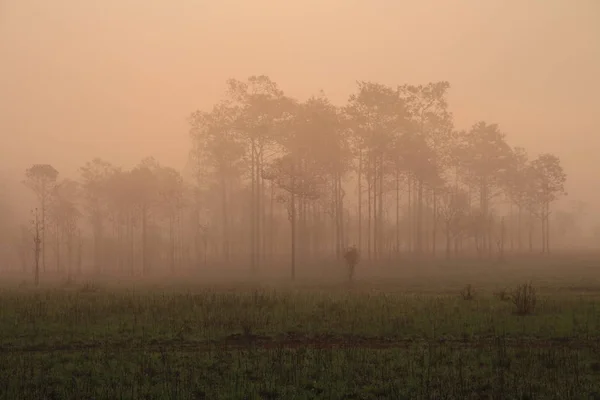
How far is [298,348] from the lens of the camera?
16.2m

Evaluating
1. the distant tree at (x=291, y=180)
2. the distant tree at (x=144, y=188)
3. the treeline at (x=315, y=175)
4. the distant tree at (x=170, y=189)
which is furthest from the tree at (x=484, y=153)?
the distant tree at (x=144, y=188)

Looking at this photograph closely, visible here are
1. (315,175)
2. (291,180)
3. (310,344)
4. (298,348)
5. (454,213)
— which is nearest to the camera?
(298,348)

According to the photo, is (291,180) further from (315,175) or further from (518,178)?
(518,178)

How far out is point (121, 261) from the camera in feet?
272

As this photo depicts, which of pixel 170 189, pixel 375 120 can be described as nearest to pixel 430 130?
pixel 375 120

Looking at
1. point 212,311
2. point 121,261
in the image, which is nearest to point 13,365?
point 212,311

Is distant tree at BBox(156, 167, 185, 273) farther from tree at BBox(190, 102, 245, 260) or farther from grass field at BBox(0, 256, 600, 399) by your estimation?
grass field at BBox(0, 256, 600, 399)

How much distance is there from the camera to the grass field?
1225 cm

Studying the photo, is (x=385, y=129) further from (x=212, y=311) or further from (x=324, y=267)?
(x=212, y=311)

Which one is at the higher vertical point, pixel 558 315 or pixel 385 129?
pixel 385 129

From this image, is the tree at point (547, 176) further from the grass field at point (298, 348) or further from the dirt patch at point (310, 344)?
the dirt patch at point (310, 344)

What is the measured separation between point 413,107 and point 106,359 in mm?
56961

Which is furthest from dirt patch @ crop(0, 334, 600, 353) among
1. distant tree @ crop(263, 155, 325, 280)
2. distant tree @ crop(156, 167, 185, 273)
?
distant tree @ crop(156, 167, 185, 273)

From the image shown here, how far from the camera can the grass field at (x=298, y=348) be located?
482 inches
